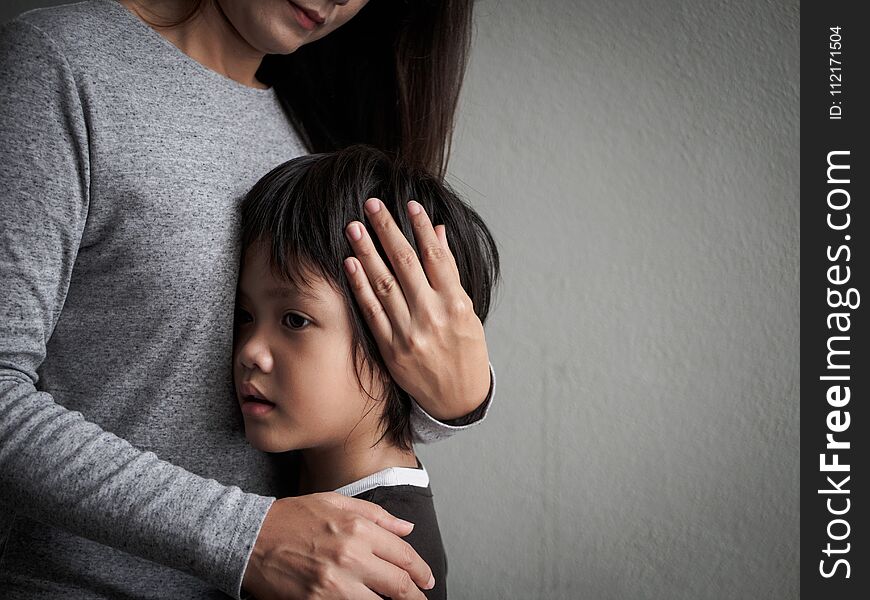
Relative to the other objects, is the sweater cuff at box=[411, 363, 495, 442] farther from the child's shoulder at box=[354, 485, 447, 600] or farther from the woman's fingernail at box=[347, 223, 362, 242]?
the woman's fingernail at box=[347, 223, 362, 242]

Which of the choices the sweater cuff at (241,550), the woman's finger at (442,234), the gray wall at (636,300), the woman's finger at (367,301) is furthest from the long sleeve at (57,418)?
the gray wall at (636,300)

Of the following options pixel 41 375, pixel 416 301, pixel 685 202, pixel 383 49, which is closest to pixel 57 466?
pixel 41 375

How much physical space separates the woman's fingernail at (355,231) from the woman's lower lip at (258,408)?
22cm

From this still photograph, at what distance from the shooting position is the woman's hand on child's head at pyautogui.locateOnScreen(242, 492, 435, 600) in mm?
761

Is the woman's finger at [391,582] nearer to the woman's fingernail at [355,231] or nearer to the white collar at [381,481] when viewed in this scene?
the white collar at [381,481]

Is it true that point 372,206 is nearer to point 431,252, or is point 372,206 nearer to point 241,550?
point 431,252

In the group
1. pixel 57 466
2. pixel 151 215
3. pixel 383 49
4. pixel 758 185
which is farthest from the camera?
pixel 758 185

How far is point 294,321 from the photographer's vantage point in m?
0.92

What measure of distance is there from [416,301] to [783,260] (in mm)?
796

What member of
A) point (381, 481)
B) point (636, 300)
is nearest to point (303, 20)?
point (381, 481)

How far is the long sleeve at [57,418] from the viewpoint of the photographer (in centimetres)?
75

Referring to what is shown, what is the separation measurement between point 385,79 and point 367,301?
500 mm

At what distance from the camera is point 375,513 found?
84 cm
